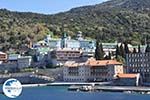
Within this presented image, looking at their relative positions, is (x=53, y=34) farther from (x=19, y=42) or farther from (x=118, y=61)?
(x=118, y=61)

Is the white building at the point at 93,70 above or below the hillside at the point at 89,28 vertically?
below

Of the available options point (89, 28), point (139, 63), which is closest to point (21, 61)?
point (139, 63)

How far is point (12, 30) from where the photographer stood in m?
121

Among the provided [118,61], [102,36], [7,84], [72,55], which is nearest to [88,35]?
[102,36]

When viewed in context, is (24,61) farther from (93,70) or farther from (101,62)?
(101,62)

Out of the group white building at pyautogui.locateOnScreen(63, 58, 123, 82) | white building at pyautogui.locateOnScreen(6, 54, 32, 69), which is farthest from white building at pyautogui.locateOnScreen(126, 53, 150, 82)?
white building at pyautogui.locateOnScreen(6, 54, 32, 69)

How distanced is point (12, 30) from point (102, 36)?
73.4 feet

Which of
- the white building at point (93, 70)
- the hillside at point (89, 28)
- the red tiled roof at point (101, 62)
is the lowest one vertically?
the white building at point (93, 70)

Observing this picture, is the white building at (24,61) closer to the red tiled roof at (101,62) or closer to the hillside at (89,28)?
the red tiled roof at (101,62)

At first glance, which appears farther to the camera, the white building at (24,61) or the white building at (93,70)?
→ the white building at (24,61)

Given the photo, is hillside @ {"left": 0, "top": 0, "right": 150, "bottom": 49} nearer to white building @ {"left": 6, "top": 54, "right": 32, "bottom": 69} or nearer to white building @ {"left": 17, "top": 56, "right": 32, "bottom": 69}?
white building @ {"left": 6, "top": 54, "right": 32, "bottom": 69}

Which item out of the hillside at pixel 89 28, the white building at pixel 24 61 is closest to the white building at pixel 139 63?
the white building at pixel 24 61

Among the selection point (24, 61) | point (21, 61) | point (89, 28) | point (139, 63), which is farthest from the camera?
point (89, 28)

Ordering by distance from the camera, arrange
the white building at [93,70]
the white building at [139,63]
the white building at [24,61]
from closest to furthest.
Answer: the white building at [139,63] < the white building at [93,70] < the white building at [24,61]
